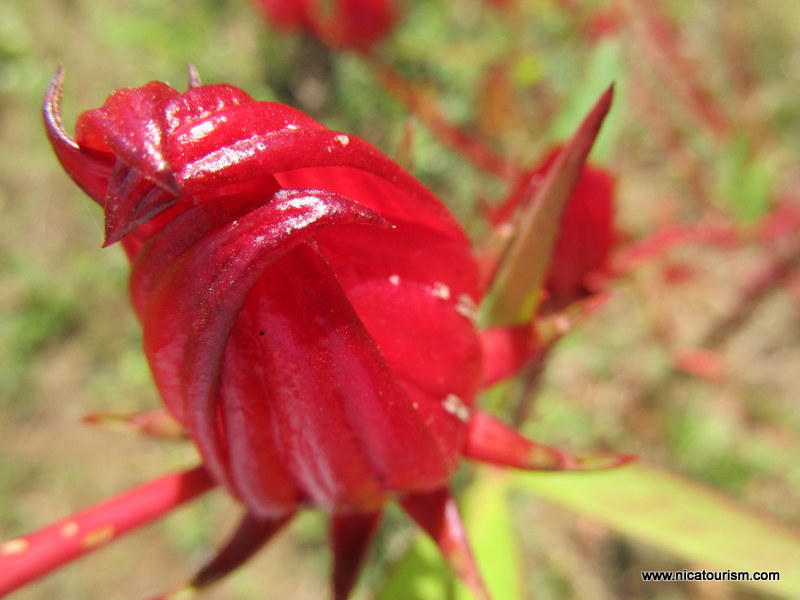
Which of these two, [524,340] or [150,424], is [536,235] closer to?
[524,340]

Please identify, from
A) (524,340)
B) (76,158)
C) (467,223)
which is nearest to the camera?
(76,158)

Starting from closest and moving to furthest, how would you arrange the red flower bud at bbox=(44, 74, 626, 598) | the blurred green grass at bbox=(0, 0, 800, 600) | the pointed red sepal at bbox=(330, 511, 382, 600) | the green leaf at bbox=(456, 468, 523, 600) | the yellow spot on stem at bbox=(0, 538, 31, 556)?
the red flower bud at bbox=(44, 74, 626, 598), the yellow spot on stem at bbox=(0, 538, 31, 556), the pointed red sepal at bbox=(330, 511, 382, 600), the green leaf at bbox=(456, 468, 523, 600), the blurred green grass at bbox=(0, 0, 800, 600)

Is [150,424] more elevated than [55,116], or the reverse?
[55,116]

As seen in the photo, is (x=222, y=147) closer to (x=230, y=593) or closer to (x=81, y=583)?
(x=230, y=593)

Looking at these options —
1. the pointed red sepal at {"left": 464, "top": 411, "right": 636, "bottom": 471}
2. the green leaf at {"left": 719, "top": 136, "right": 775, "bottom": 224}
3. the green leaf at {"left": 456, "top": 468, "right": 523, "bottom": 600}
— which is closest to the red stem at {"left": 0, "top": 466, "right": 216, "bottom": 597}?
the pointed red sepal at {"left": 464, "top": 411, "right": 636, "bottom": 471}

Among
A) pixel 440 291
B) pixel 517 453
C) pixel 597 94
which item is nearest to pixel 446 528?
pixel 517 453

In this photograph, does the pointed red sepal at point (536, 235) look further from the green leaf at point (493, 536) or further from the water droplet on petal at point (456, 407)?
the green leaf at point (493, 536)

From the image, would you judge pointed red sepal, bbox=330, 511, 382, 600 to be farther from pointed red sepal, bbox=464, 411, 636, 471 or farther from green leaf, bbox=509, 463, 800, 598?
green leaf, bbox=509, 463, 800, 598
